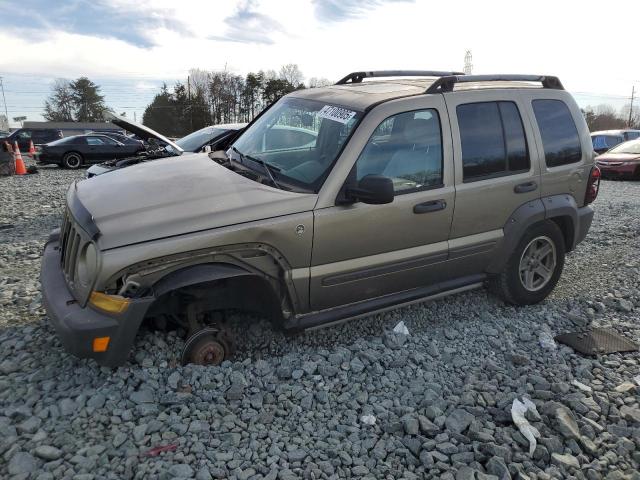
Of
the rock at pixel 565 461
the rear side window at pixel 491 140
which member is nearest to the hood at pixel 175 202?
the rear side window at pixel 491 140

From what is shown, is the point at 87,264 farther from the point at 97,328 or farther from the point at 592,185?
the point at 592,185

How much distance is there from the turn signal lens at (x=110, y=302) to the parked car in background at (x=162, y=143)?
237 cm

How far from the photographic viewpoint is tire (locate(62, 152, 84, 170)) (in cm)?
1922

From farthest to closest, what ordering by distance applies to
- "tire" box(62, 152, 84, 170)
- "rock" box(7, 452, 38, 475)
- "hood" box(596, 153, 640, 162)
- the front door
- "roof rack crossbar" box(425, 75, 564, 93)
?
"tire" box(62, 152, 84, 170) < "hood" box(596, 153, 640, 162) < "roof rack crossbar" box(425, 75, 564, 93) < the front door < "rock" box(7, 452, 38, 475)

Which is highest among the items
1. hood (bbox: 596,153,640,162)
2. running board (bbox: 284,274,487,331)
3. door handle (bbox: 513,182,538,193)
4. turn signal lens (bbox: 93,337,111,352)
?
door handle (bbox: 513,182,538,193)

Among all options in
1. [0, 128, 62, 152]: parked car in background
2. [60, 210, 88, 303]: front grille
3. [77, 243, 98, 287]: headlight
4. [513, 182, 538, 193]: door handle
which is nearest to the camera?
[77, 243, 98, 287]: headlight

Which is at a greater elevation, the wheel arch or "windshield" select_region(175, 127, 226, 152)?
"windshield" select_region(175, 127, 226, 152)

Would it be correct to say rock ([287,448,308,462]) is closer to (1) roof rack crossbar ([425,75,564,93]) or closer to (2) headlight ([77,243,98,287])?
(2) headlight ([77,243,98,287])

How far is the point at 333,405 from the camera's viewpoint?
3215 mm

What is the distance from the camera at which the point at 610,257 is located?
6.41m

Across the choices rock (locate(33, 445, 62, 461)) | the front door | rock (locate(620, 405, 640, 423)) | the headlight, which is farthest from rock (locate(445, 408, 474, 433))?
the headlight

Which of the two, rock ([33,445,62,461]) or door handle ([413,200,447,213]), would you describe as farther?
door handle ([413,200,447,213])

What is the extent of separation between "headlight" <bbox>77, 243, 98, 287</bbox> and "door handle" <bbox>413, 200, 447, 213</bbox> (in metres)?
2.25

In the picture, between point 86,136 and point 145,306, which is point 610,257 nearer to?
point 145,306
